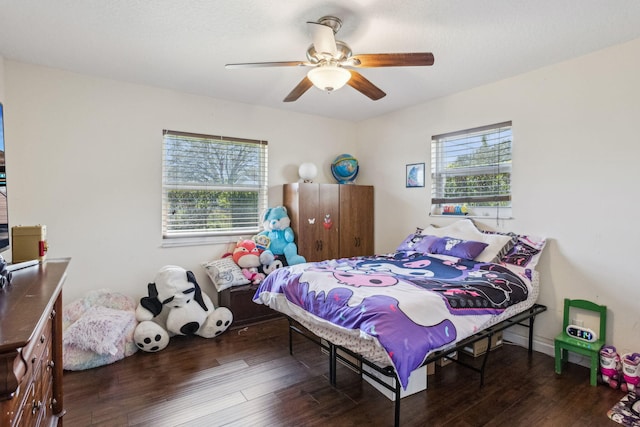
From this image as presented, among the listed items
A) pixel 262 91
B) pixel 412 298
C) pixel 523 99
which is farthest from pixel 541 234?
pixel 262 91

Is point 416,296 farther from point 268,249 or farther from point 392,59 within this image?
point 268,249

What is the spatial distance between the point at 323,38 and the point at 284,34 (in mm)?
472

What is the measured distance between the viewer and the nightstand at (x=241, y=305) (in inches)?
137

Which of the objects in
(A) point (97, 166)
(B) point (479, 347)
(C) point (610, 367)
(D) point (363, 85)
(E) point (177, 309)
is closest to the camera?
(C) point (610, 367)

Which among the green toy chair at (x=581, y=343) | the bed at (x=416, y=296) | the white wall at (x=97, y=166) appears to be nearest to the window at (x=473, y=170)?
the bed at (x=416, y=296)

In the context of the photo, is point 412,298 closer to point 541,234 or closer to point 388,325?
point 388,325

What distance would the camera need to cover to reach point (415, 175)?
13.4ft

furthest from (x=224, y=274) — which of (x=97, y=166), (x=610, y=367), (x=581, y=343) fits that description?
(x=610, y=367)

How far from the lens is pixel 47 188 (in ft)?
9.78

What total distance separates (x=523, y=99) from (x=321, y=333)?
282cm

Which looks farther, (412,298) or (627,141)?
(627,141)

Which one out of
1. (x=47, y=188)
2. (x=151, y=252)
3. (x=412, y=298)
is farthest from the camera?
(x=151, y=252)

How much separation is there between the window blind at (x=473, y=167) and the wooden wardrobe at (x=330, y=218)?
104 centimetres

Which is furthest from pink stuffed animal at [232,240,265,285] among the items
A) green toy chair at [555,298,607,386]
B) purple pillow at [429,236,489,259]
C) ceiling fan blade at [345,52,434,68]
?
green toy chair at [555,298,607,386]
